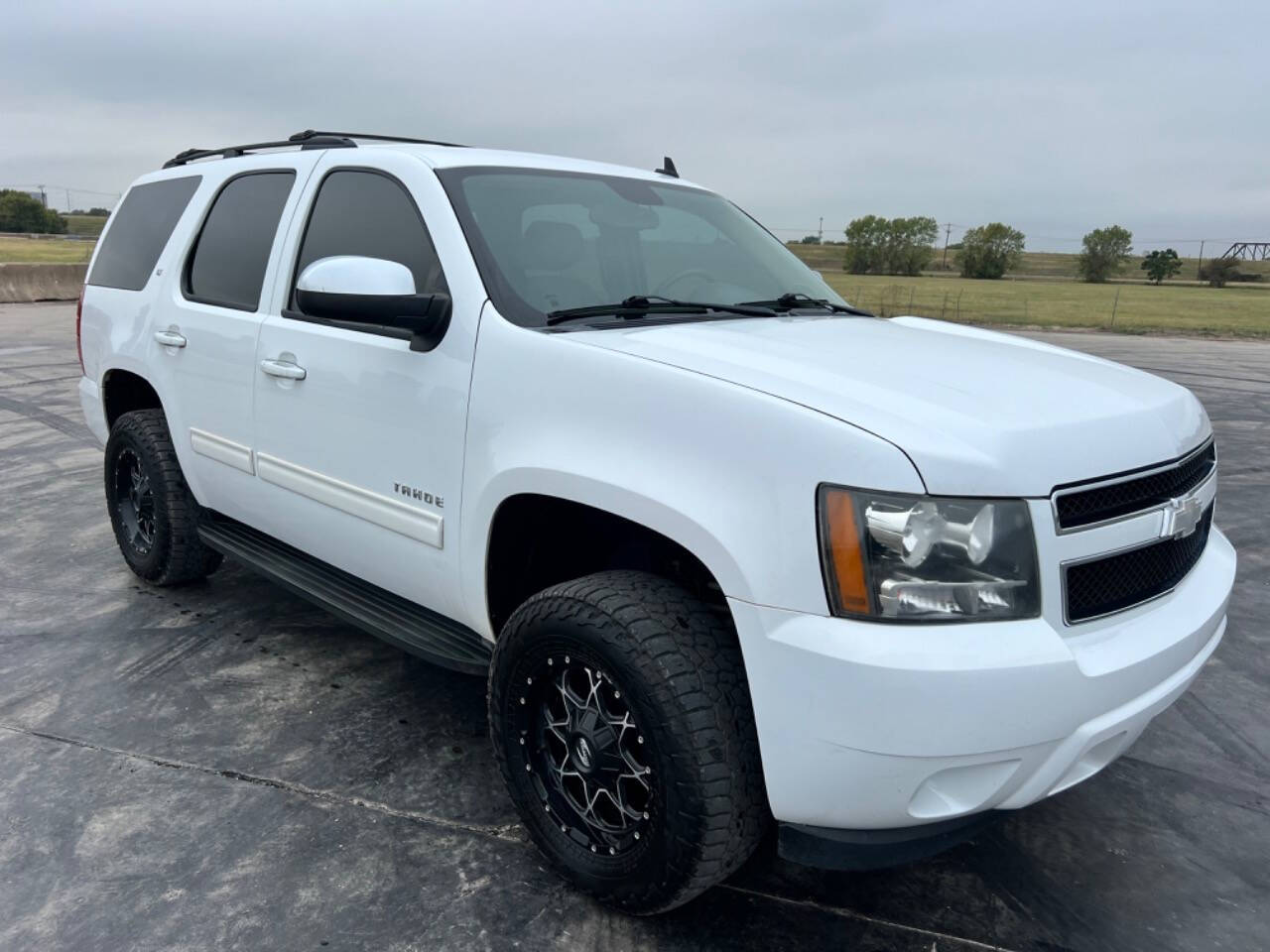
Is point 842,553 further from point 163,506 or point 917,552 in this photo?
point 163,506

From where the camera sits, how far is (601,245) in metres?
3.13

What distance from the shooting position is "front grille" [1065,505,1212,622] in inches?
80.4

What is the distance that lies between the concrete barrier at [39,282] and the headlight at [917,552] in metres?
22.1

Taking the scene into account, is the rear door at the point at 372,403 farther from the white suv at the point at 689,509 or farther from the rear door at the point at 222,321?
the rear door at the point at 222,321

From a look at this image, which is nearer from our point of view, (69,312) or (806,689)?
(806,689)

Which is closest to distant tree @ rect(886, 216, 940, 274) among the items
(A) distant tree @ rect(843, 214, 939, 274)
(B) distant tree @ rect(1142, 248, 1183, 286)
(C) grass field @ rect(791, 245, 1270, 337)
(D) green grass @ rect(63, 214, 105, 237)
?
(A) distant tree @ rect(843, 214, 939, 274)

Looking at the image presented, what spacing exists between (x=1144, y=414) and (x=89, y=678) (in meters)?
3.61

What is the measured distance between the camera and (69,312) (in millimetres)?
19328

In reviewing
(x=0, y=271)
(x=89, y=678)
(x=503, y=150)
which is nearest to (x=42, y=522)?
(x=89, y=678)

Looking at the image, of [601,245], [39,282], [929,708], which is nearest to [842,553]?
[929,708]

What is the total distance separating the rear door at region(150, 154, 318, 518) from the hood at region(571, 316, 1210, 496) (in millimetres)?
1617

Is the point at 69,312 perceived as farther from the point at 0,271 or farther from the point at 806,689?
the point at 806,689

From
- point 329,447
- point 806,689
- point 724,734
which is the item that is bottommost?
point 724,734

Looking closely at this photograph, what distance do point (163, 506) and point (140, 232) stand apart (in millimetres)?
1319
